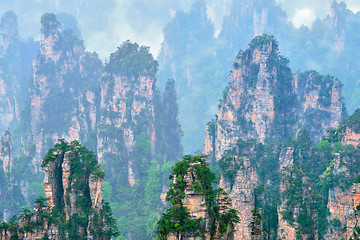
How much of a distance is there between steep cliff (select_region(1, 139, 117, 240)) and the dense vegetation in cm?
1249

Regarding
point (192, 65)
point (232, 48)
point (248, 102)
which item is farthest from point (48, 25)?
point (232, 48)

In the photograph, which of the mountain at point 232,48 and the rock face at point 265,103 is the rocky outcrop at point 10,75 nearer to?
the mountain at point 232,48

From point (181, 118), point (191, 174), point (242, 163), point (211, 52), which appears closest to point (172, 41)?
point (211, 52)

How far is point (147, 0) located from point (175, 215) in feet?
546

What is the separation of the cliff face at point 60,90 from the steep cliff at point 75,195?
59.0m

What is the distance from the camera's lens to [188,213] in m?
30.3

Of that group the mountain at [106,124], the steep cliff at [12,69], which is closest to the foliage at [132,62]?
the mountain at [106,124]

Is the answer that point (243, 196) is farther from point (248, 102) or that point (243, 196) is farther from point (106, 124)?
point (106, 124)

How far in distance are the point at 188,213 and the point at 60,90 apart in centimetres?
8726

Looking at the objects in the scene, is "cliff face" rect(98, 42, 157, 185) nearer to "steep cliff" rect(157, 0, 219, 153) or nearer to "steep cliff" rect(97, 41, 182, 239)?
"steep cliff" rect(97, 41, 182, 239)

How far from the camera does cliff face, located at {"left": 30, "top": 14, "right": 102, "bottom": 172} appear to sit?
103875mm

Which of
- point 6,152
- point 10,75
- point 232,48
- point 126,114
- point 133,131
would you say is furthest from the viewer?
point 232,48

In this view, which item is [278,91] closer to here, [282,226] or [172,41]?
[282,226]

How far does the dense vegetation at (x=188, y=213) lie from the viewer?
29.9 metres
